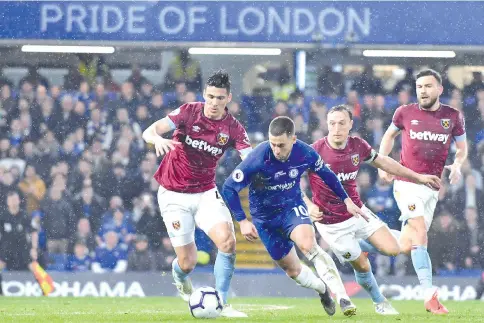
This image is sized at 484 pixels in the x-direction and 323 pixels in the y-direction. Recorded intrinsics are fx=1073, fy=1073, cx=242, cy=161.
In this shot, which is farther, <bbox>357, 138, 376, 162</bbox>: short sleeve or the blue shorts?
<bbox>357, 138, 376, 162</bbox>: short sleeve

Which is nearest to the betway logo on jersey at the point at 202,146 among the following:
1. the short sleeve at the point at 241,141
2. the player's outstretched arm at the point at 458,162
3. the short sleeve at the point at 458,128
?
the short sleeve at the point at 241,141

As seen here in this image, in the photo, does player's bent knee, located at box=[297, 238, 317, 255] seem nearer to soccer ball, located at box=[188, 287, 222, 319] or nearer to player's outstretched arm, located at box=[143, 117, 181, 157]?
soccer ball, located at box=[188, 287, 222, 319]

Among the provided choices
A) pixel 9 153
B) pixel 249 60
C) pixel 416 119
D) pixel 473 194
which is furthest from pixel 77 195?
pixel 416 119

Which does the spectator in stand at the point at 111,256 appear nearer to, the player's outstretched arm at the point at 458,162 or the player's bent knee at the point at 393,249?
the player's bent knee at the point at 393,249

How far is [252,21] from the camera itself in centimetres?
1862

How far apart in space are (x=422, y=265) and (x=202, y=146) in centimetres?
262

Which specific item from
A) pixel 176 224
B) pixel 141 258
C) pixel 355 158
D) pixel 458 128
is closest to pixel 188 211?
pixel 176 224

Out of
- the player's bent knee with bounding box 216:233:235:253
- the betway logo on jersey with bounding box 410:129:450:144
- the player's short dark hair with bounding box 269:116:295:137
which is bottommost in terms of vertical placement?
the player's bent knee with bounding box 216:233:235:253

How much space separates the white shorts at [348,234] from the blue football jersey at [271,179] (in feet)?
3.71

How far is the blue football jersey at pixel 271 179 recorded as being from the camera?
9680mm

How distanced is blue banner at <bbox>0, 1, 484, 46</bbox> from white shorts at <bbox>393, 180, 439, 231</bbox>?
738cm

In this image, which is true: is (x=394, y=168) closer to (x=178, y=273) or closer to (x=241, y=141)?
(x=241, y=141)

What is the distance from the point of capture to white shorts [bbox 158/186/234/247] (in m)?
10.7

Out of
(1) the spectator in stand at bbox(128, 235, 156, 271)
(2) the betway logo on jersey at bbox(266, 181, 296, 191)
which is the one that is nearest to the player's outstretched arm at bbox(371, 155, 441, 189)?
(2) the betway logo on jersey at bbox(266, 181, 296, 191)
